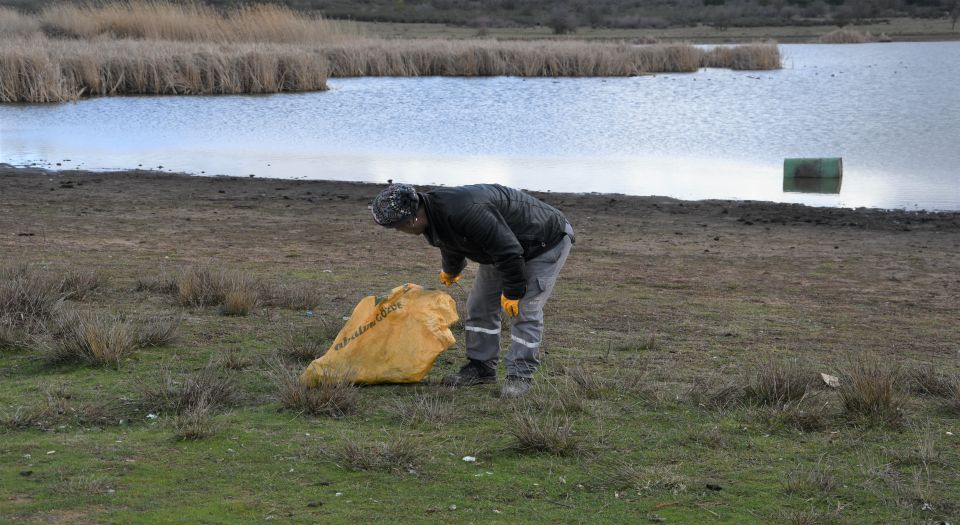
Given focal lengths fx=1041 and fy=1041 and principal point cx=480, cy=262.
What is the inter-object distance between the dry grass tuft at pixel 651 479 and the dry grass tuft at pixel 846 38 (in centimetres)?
5714

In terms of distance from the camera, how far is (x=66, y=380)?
219 inches

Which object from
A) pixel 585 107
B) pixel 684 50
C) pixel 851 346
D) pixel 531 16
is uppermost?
pixel 531 16

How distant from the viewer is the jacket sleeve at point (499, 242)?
508 cm

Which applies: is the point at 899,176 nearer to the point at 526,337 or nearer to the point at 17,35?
the point at 526,337

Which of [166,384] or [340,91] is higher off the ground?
[340,91]

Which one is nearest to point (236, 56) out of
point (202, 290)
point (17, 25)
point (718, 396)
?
point (17, 25)

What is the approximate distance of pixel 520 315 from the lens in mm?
5516

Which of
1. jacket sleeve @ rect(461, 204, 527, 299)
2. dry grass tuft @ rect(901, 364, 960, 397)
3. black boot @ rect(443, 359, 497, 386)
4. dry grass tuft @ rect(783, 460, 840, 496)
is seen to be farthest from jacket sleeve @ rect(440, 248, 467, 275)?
dry grass tuft @ rect(901, 364, 960, 397)

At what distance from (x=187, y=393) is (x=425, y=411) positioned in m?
1.18

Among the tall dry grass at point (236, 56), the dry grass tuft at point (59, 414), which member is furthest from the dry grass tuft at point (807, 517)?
the tall dry grass at point (236, 56)

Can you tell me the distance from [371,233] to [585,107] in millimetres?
18600

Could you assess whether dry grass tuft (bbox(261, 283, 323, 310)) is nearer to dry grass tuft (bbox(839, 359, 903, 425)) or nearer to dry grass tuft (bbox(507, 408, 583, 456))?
dry grass tuft (bbox(507, 408, 583, 456))

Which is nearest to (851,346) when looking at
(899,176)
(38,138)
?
(899,176)

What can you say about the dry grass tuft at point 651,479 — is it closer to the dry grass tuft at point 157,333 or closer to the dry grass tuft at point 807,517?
the dry grass tuft at point 807,517
